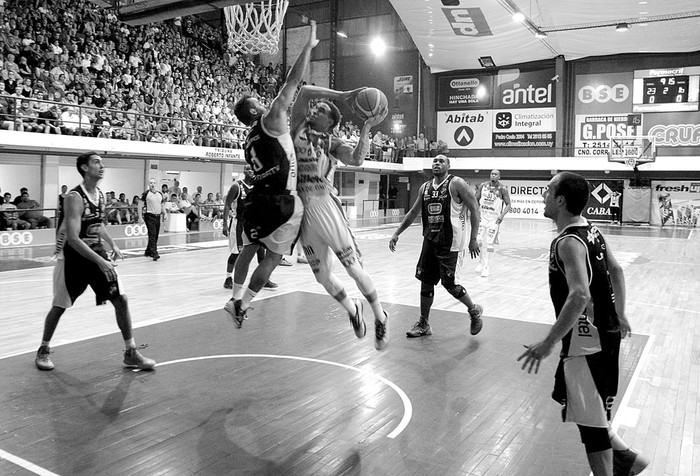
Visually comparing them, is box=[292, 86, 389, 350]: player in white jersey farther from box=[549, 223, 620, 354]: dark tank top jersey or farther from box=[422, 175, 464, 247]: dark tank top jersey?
box=[422, 175, 464, 247]: dark tank top jersey

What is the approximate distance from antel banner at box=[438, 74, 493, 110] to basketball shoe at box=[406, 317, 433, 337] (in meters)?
27.0

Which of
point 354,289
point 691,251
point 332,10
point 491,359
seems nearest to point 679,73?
point 691,251

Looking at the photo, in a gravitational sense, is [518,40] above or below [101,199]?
above

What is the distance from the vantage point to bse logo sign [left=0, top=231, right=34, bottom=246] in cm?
1470

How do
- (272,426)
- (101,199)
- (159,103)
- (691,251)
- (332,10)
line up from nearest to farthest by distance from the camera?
1. (272,426)
2. (101,199)
3. (691,251)
4. (159,103)
5. (332,10)

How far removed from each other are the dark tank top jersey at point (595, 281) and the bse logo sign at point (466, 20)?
829 inches

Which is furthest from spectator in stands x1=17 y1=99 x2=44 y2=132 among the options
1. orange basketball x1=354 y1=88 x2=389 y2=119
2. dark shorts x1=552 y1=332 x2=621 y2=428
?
dark shorts x1=552 y1=332 x2=621 y2=428

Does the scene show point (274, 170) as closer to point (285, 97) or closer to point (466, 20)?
point (285, 97)

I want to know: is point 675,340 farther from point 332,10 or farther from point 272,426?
point 332,10

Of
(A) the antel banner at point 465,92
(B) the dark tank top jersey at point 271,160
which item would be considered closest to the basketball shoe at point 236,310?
(B) the dark tank top jersey at point 271,160

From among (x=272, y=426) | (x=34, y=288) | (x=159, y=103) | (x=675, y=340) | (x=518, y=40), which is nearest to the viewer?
(x=272, y=426)

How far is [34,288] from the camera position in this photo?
9.28m

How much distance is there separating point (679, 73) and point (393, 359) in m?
27.6

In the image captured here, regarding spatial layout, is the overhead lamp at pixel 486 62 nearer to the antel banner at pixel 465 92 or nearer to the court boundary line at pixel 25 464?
the antel banner at pixel 465 92
